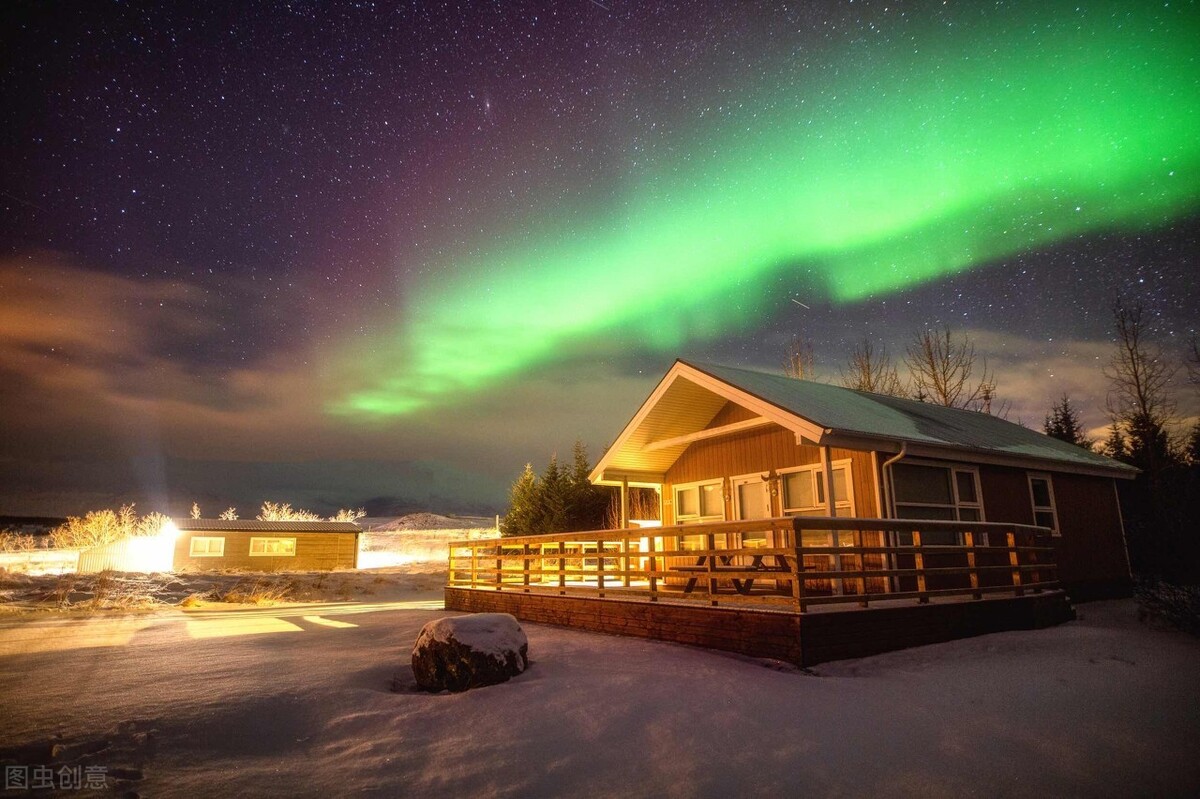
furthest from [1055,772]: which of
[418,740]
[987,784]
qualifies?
[418,740]

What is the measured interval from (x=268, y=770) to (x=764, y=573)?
19.4 feet

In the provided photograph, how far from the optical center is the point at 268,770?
4781mm

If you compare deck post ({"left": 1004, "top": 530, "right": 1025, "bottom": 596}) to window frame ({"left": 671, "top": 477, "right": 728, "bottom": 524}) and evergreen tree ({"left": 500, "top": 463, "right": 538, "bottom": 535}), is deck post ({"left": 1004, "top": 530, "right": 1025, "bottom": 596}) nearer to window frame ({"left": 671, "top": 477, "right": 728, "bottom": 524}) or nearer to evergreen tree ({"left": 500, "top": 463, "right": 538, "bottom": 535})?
window frame ({"left": 671, "top": 477, "right": 728, "bottom": 524})

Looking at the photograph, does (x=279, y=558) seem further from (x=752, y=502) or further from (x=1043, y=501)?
(x=1043, y=501)

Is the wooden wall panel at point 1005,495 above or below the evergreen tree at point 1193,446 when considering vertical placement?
below

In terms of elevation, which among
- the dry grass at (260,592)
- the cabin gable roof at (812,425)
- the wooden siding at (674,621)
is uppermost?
the cabin gable roof at (812,425)

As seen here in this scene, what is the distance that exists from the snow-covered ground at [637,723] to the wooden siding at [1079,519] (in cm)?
528

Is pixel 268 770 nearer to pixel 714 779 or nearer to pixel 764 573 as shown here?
pixel 714 779

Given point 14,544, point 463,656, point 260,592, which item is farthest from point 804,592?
point 14,544

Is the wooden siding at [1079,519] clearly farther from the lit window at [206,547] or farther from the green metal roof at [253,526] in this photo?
the lit window at [206,547]

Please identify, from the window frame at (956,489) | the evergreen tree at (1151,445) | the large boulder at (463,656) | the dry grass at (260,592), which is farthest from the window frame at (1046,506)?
the dry grass at (260,592)

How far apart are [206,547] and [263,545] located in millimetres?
2935

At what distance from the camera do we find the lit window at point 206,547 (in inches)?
1462

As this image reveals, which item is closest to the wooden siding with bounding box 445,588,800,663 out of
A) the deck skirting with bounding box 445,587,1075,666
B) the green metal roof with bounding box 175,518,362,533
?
the deck skirting with bounding box 445,587,1075,666
